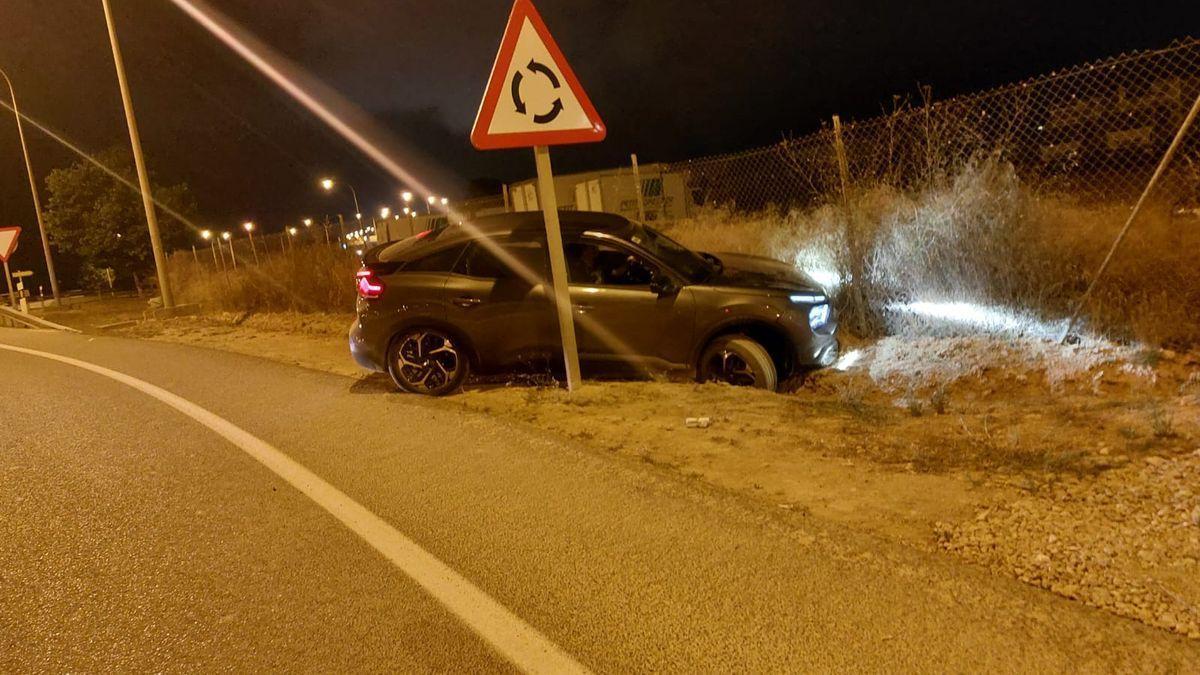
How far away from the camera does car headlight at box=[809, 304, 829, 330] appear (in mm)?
6395

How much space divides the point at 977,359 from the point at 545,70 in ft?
13.8

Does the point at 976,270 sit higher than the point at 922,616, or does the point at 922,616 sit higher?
the point at 976,270

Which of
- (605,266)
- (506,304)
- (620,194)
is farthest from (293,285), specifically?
(620,194)

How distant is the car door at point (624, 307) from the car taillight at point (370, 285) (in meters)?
1.70

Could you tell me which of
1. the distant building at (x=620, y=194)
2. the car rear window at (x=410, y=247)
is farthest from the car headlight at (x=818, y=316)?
the distant building at (x=620, y=194)

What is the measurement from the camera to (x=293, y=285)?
15000mm

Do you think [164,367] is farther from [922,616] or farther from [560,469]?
[922,616]

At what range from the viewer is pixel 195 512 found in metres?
4.33

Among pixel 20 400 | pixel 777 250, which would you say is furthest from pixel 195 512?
pixel 777 250

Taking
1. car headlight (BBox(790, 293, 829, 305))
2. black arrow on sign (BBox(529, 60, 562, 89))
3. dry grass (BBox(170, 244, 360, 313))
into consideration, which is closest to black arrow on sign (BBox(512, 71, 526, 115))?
black arrow on sign (BBox(529, 60, 562, 89))

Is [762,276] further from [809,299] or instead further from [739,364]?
[739,364]

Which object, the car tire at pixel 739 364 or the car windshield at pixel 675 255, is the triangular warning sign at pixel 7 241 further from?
the car tire at pixel 739 364

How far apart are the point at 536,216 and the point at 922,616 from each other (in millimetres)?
5164

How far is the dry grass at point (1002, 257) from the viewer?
6.12 m
